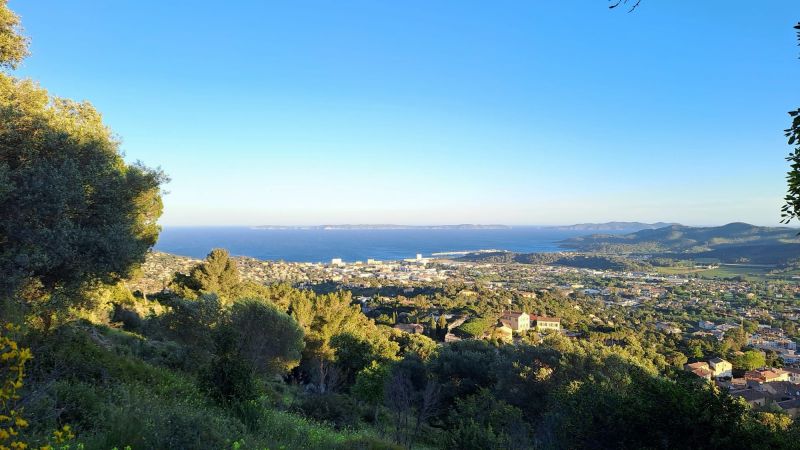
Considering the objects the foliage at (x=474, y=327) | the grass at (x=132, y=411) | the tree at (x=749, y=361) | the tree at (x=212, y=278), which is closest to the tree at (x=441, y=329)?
the foliage at (x=474, y=327)

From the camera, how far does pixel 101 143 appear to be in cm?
812

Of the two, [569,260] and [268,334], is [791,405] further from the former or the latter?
[569,260]

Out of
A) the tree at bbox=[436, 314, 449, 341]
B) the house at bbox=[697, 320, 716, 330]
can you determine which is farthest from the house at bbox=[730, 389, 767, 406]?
the house at bbox=[697, 320, 716, 330]

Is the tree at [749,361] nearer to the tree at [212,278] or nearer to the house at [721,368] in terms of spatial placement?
the house at [721,368]

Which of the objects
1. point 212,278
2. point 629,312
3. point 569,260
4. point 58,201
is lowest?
point 629,312

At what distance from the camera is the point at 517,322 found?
44781 millimetres

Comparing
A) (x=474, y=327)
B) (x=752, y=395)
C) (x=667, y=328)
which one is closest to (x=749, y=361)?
(x=752, y=395)

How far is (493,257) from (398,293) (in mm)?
79491

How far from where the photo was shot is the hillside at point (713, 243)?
346 ft

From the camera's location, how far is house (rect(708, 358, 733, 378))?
98.1 ft

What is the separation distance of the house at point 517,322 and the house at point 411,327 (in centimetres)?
1034

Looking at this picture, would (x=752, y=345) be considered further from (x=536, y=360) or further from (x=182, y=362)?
(x=182, y=362)

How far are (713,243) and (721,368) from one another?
135 m

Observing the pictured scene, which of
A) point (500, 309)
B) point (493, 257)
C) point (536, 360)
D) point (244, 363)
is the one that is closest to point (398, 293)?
point (500, 309)
